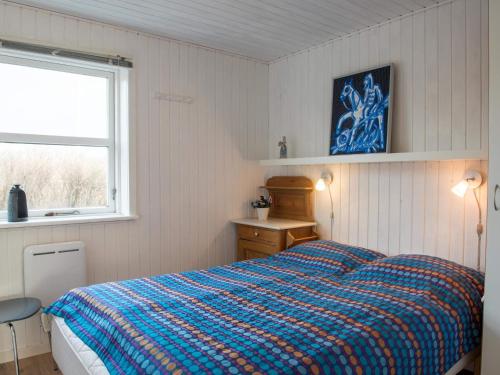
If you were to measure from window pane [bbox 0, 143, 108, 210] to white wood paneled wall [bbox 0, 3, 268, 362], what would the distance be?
0.84 feet

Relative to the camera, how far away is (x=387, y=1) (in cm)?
255

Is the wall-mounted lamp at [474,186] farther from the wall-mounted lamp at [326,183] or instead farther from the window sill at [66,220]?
the window sill at [66,220]

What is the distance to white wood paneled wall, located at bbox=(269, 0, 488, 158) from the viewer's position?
7.93 ft

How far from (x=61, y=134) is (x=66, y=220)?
0.67 m

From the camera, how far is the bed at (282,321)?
1.48 meters

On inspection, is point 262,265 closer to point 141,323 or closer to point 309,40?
point 141,323

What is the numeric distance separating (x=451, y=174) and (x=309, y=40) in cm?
163

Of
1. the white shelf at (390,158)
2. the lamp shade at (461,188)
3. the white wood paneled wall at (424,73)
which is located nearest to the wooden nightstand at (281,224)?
the white shelf at (390,158)

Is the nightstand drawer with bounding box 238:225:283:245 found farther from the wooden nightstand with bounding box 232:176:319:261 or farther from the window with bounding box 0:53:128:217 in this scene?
the window with bounding box 0:53:128:217

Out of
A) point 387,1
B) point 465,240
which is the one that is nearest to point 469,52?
point 387,1

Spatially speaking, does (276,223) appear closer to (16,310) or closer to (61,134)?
(61,134)

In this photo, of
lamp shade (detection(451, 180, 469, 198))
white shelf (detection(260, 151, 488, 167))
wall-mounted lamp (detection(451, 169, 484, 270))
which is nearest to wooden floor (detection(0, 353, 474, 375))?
wall-mounted lamp (detection(451, 169, 484, 270))

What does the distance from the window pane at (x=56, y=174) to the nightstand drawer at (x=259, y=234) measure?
1230mm

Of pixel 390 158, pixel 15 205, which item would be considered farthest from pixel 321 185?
pixel 15 205
